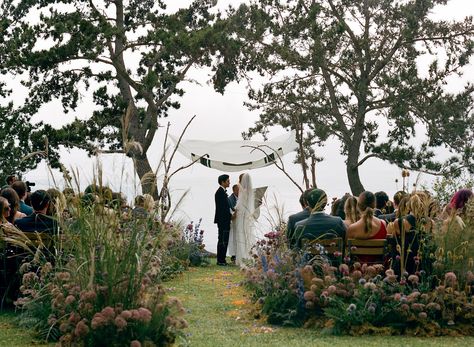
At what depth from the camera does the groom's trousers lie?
15.1 m

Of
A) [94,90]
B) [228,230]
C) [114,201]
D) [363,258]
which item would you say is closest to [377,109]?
[94,90]

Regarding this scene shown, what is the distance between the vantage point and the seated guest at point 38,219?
8195mm

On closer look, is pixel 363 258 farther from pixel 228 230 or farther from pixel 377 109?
pixel 377 109

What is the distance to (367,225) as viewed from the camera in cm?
801

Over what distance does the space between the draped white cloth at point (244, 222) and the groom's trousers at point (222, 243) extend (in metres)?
0.14

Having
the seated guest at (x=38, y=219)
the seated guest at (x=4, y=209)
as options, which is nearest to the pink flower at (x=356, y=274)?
the seated guest at (x=38, y=219)

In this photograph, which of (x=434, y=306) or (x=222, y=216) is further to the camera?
(x=222, y=216)

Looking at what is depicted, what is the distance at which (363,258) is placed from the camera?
8.09m

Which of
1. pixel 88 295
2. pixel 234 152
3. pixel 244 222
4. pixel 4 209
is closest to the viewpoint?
pixel 88 295

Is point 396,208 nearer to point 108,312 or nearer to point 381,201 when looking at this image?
point 381,201

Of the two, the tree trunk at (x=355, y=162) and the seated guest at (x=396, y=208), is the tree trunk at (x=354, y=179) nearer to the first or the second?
the tree trunk at (x=355, y=162)

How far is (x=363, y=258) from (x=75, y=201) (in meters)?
3.34

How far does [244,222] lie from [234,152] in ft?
7.80

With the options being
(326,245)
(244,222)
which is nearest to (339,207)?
(326,245)
